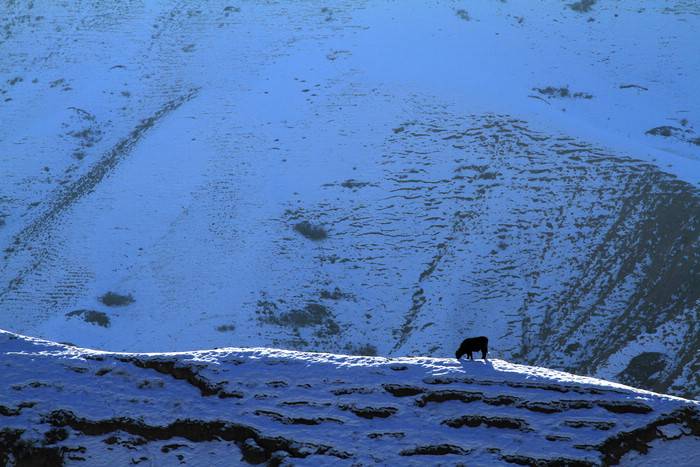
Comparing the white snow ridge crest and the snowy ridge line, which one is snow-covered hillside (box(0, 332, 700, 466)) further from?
the snowy ridge line

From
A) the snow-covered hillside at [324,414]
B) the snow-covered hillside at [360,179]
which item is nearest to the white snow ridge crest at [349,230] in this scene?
the snow-covered hillside at [324,414]

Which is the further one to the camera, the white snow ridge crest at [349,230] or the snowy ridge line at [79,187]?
the snowy ridge line at [79,187]

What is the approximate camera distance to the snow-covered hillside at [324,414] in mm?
6602

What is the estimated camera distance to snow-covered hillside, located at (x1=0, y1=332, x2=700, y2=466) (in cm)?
660

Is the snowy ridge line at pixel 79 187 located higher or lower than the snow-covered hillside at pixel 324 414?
lower

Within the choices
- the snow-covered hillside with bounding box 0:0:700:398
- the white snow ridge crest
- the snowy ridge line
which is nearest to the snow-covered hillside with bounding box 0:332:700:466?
the white snow ridge crest

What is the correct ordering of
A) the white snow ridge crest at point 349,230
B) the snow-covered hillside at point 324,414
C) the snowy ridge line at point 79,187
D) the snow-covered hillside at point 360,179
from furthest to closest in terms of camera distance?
the snowy ridge line at point 79,187, the snow-covered hillside at point 360,179, the white snow ridge crest at point 349,230, the snow-covered hillside at point 324,414

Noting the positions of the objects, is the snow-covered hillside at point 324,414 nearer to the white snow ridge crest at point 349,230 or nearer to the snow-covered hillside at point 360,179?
the white snow ridge crest at point 349,230

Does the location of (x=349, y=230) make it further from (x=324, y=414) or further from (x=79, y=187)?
(x=324, y=414)

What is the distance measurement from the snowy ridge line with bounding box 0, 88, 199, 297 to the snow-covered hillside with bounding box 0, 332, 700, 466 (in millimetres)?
22148

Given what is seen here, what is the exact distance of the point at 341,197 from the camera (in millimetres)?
30312

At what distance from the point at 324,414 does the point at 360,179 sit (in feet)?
80.7

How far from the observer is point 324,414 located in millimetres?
7113

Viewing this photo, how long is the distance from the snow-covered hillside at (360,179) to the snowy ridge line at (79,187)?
156mm
